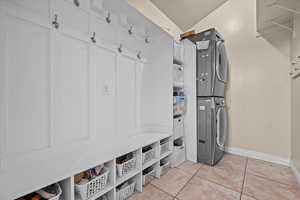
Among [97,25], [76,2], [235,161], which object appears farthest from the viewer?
[235,161]

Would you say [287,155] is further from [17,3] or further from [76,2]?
[17,3]

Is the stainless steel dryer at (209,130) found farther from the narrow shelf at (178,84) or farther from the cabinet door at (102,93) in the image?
the cabinet door at (102,93)

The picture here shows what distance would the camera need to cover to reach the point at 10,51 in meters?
0.98

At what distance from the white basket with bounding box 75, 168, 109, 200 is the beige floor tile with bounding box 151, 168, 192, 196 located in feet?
2.16

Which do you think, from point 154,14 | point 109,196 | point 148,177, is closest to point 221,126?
point 148,177

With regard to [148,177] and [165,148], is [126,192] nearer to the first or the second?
[148,177]

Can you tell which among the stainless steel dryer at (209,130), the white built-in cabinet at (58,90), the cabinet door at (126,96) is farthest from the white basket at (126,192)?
the stainless steel dryer at (209,130)

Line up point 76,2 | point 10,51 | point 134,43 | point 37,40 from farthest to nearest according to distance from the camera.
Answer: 1. point 134,43
2. point 76,2
3. point 37,40
4. point 10,51

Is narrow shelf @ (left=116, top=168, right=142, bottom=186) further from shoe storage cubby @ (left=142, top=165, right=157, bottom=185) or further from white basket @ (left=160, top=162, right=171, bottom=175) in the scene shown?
white basket @ (left=160, top=162, right=171, bottom=175)

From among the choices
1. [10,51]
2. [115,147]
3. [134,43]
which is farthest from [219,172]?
[10,51]

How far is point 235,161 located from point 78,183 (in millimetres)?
2156

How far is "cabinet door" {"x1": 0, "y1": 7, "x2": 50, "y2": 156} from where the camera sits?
3.13ft

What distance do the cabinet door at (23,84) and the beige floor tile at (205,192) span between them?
4.51 ft

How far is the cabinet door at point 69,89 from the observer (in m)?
1.20
